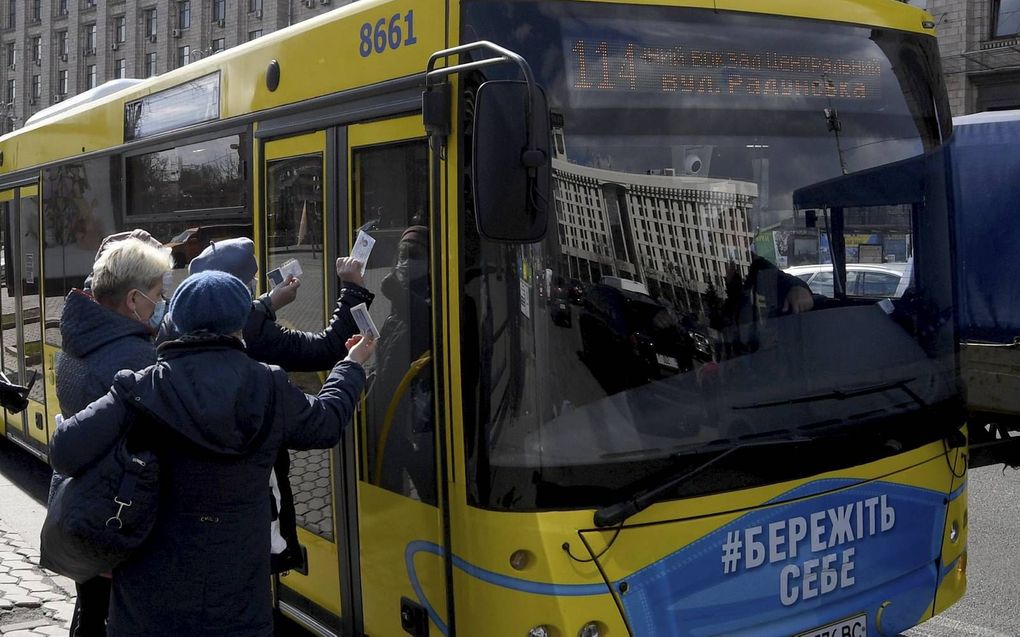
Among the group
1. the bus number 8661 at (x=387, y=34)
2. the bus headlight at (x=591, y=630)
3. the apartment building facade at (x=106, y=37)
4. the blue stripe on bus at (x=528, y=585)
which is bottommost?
the bus headlight at (x=591, y=630)

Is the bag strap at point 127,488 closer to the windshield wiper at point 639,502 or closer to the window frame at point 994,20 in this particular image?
the windshield wiper at point 639,502

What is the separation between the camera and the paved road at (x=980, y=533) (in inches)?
202

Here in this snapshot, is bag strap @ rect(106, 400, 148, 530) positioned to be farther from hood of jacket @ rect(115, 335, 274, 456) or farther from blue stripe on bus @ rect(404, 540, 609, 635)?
blue stripe on bus @ rect(404, 540, 609, 635)

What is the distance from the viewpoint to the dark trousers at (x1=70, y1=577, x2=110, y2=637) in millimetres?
3783

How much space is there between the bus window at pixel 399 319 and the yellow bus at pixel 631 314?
0.6 inches

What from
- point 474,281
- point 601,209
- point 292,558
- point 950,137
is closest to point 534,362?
point 474,281

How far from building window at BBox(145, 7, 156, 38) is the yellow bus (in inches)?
2322

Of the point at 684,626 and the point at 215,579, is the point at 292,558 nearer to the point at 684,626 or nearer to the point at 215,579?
the point at 215,579

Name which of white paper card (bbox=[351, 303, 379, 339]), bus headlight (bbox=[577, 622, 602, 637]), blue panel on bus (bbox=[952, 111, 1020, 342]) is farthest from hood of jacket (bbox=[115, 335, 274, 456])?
blue panel on bus (bbox=[952, 111, 1020, 342])

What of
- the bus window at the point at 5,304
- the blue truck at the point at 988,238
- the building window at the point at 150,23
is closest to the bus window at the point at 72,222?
the bus window at the point at 5,304

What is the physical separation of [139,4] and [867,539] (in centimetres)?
6171

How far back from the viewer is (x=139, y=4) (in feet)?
191

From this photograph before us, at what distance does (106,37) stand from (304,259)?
6348cm

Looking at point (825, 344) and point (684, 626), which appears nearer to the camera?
point (684, 626)
